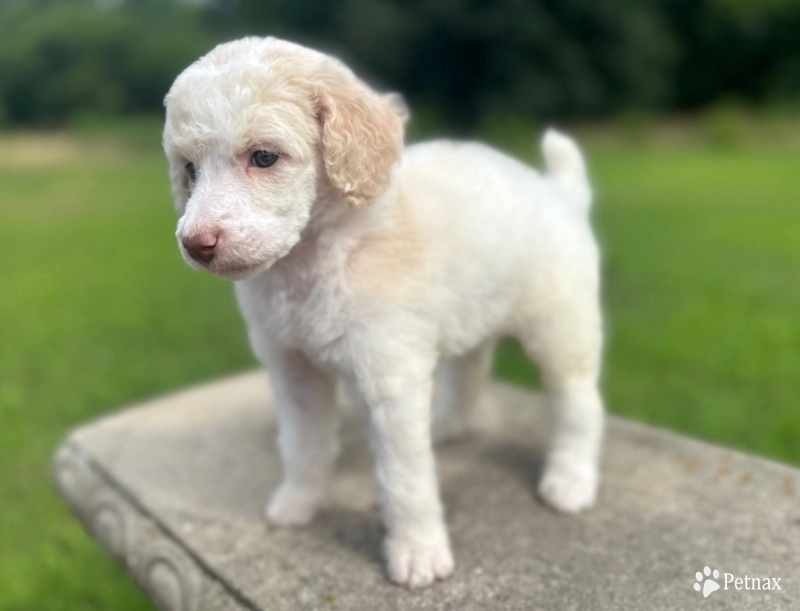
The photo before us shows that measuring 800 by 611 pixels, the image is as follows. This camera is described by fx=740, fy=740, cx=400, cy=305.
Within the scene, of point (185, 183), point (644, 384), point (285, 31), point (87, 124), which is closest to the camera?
point (185, 183)

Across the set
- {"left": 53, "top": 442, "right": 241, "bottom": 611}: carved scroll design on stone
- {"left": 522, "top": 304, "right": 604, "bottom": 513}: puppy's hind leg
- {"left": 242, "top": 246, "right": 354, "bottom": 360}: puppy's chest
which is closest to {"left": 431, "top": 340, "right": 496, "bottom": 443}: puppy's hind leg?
{"left": 522, "top": 304, "right": 604, "bottom": 513}: puppy's hind leg

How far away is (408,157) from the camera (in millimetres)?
2078

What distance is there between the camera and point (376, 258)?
1794 millimetres

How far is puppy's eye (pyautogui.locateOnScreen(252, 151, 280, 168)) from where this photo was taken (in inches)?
61.4

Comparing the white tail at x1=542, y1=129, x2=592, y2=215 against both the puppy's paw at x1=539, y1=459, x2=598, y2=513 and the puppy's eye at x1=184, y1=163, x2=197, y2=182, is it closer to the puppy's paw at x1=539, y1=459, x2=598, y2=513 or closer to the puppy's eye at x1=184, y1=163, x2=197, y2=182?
the puppy's paw at x1=539, y1=459, x2=598, y2=513

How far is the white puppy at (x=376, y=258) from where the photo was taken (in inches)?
61.0

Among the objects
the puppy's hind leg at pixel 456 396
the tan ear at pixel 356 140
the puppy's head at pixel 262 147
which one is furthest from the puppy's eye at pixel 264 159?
the puppy's hind leg at pixel 456 396

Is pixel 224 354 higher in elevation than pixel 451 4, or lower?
lower

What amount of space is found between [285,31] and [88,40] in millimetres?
2450

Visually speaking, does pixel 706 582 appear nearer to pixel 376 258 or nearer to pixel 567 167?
pixel 376 258

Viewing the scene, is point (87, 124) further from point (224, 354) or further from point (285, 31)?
point (224, 354)

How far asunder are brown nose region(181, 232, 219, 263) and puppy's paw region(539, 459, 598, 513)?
1.30m

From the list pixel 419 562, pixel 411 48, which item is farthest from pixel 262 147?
pixel 411 48

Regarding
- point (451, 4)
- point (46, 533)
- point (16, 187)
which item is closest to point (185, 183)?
point (46, 533)
